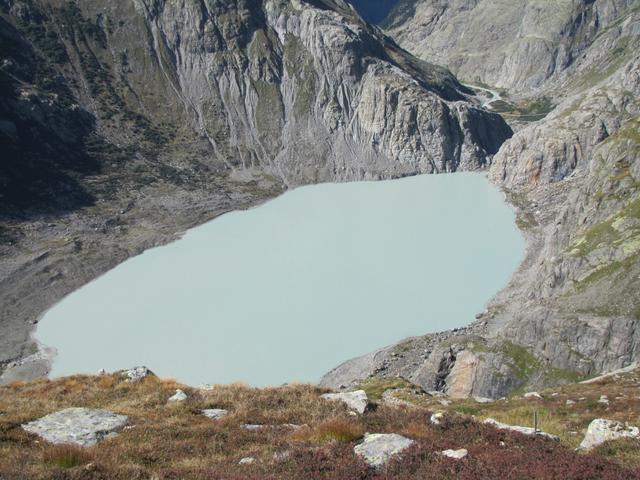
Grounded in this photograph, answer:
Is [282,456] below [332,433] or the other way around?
below

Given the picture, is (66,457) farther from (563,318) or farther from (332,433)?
(563,318)

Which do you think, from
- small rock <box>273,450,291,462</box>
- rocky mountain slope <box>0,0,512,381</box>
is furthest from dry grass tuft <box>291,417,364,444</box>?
rocky mountain slope <box>0,0,512,381</box>

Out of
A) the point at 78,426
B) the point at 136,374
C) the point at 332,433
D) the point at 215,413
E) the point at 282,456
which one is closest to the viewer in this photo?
the point at 282,456

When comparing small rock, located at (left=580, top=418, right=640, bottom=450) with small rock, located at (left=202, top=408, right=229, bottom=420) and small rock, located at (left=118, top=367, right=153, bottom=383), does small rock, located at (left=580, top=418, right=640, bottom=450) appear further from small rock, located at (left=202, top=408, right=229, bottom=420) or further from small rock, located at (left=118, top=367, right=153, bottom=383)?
small rock, located at (left=118, top=367, right=153, bottom=383)

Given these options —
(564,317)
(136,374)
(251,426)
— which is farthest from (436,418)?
(564,317)

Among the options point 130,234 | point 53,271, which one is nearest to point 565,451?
point 53,271

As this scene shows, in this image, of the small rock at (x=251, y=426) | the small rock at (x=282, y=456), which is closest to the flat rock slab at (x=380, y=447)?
the small rock at (x=282, y=456)
